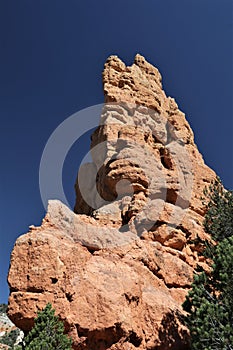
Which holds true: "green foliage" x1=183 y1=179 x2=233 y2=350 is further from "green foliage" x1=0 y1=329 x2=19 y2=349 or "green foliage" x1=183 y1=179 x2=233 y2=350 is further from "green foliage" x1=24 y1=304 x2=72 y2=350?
"green foliage" x1=0 y1=329 x2=19 y2=349

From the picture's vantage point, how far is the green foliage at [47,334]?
12.4m

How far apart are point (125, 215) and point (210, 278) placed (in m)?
7.76

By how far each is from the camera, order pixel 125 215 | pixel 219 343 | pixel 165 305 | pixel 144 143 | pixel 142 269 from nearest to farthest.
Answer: pixel 219 343 < pixel 165 305 < pixel 142 269 < pixel 125 215 < pixel 144 143

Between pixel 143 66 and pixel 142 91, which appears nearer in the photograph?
pixel 142 91

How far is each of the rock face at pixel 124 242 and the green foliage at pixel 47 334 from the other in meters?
0.90

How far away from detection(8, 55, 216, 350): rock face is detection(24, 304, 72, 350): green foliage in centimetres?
90

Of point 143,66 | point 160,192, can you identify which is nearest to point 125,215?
point 160,192

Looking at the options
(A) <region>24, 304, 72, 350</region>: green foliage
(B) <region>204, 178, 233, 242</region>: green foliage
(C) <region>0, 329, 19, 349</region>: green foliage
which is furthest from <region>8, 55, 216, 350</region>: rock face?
(C) <region>0, 329, 19, 349</region>: green foliage

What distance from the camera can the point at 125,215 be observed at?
2147 cm

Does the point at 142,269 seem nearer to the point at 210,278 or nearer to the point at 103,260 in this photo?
the point at 103,260

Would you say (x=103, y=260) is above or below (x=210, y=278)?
above

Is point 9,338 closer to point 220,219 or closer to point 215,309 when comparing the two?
point 220,219

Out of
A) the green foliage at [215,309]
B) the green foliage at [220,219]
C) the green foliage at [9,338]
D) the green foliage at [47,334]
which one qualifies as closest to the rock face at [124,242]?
the green foliage at [47,334]

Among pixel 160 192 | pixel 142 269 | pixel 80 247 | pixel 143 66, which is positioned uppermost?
pixel 143 66
